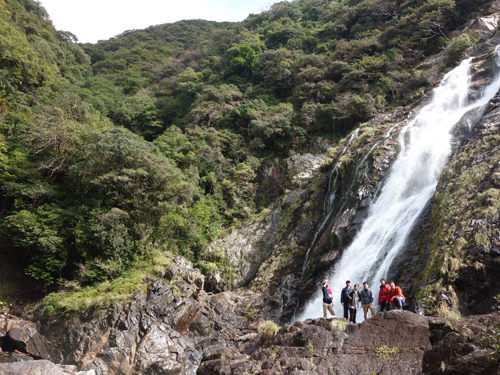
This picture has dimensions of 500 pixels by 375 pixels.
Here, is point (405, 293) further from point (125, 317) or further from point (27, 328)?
point (27, 328)

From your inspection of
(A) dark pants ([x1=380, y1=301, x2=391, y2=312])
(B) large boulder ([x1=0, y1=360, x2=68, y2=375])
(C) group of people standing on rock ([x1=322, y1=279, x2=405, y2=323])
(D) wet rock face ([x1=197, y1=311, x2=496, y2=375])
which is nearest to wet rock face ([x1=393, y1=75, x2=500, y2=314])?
(A) dark pants ([x1=380, y1=301, x2=391, y2=312])

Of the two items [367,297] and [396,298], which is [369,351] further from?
[367,297]

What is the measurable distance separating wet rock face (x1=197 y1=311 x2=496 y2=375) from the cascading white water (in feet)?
14.1

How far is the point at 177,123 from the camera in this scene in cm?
3244

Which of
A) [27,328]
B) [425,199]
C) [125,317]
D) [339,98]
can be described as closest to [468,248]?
[425,199]

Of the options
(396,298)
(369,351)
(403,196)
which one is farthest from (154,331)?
(403,196)

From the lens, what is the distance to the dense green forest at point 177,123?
15531mm

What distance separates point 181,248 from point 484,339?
17214mm

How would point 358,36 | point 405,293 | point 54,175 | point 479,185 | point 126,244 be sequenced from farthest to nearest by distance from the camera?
point 358,36 < point 54,175 < point 126,244 < point 479,185 < point 405,293

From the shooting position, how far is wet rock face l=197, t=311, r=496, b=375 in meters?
4.49

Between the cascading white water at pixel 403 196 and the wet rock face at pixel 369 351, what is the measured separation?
428 cm

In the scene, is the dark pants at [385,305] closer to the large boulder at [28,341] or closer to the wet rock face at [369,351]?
the wet rock face at [369,351]

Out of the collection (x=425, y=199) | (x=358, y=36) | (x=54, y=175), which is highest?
(x=358, y=36)

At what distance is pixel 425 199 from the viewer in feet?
42.2
